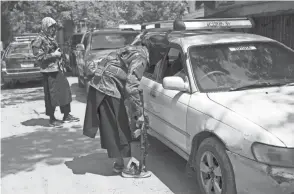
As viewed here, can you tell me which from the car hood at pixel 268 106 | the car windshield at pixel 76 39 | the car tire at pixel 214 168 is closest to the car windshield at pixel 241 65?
the car hood at pixel 268 106

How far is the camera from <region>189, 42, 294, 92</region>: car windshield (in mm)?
4258

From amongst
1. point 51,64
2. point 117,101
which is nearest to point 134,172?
point 117,101

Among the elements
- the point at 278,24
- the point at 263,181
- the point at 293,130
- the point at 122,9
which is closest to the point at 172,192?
the point at 263,181

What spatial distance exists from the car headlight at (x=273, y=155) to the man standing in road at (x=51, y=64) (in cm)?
487

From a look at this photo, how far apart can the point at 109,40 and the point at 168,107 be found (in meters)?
6.69

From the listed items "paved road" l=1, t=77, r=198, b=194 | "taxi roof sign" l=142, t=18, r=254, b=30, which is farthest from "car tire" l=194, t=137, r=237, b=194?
"taxi roof sign" l=142, t=18, r=254, b=30

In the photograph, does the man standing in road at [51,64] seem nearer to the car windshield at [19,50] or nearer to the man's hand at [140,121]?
the man's hand at [140,121]

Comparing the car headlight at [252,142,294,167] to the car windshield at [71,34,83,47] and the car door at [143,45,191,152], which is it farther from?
the car windshield at [71,34,83,47]

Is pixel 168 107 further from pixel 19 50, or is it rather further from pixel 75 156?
pixel 19 50

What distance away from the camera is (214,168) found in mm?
3693

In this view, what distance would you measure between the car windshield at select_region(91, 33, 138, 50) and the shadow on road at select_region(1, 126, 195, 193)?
161 inches

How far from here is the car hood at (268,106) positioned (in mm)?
3180

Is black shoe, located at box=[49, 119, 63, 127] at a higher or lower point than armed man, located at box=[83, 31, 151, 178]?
lower

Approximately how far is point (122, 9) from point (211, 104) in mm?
33450
